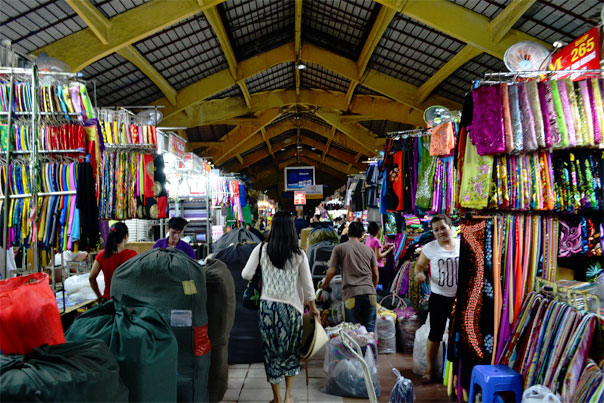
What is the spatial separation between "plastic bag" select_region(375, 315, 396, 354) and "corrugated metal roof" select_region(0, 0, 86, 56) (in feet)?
21.5

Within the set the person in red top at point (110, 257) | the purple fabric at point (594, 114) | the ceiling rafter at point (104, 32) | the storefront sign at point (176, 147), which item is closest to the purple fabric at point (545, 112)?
the purple fabric at point (594, 114)

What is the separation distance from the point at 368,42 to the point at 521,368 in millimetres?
8968

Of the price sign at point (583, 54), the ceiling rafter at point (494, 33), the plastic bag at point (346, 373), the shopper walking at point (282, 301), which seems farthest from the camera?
the ceiling rafter at point (494, 33)

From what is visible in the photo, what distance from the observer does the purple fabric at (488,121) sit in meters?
3.35

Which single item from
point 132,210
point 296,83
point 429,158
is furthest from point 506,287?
point 296,83

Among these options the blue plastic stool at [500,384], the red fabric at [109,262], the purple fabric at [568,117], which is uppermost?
the purple fabric at [568,117]

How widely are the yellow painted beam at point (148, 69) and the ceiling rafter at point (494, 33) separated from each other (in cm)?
686

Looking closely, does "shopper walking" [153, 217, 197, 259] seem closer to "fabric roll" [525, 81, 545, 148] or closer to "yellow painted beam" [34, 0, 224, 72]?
"fabric roll" [525, 81, 545, 148]

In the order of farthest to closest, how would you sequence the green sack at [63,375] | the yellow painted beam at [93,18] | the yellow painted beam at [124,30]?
1. the yellow painted beam at [124,30]
2. the yellow painted beam at [93,18]
3. the green sack at [63,375]

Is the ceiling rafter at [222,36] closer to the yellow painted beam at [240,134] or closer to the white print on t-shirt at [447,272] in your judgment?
the yellow painted beam at [240,134]

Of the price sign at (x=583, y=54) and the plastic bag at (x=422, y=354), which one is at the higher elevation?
the price sign at (x=583, y=54)

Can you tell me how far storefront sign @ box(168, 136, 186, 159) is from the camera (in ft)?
22.5

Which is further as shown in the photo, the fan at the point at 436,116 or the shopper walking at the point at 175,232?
the fan at the point at 436,116

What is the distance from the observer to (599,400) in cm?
236
